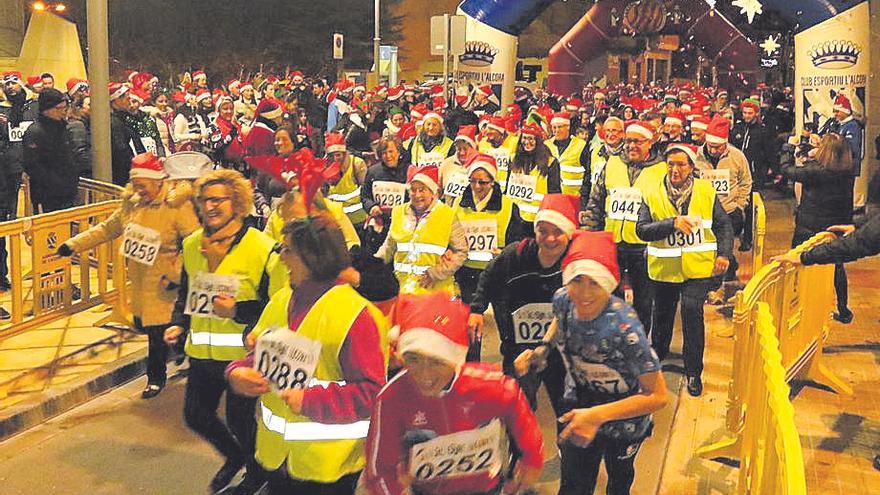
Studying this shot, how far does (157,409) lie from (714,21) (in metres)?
30.7

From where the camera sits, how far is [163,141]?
50.9 ft

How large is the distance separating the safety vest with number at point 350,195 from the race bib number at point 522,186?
154 cm

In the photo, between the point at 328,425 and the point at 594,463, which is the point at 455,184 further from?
the point at 328,425

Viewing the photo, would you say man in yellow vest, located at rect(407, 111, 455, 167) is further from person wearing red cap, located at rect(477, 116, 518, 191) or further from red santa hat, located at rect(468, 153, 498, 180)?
red santa hat, located at rect(468, 153, 498, 180)

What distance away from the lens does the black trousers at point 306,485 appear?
4.18 meters

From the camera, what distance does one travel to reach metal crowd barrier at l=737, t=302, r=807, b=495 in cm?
335

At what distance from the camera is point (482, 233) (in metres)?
7.50

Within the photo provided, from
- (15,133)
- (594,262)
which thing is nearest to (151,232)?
(594,262)

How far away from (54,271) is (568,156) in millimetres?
6306

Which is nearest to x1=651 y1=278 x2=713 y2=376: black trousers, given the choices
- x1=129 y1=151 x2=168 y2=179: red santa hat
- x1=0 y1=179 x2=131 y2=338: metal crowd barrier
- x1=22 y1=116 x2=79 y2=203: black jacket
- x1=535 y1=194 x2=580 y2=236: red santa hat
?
x1=535 y1=194 x2=580 y2=236: red santa hat

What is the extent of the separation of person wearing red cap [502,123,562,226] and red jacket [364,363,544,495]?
6505 mm

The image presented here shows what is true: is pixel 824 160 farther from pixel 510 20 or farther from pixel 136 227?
pixel 510 20

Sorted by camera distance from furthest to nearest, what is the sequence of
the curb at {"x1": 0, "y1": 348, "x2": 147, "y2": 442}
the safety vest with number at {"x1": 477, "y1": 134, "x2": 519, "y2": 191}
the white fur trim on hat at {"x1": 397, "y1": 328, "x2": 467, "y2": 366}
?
1. the safety vest with number at {"x1": 477, "y1": 134, "x2": 519, "y2": 191}
2. the curb at {"x1": 0, "y1": 348, "x2": 147, "y2": 442}
3. the white fur trim on hat at {"x1": 397, "y1": 328, "x2": 467, "y2": 366}

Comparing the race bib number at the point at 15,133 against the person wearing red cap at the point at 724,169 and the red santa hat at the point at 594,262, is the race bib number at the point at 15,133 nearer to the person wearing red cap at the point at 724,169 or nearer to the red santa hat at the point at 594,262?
the person wearing red cap at the point at 724,169
